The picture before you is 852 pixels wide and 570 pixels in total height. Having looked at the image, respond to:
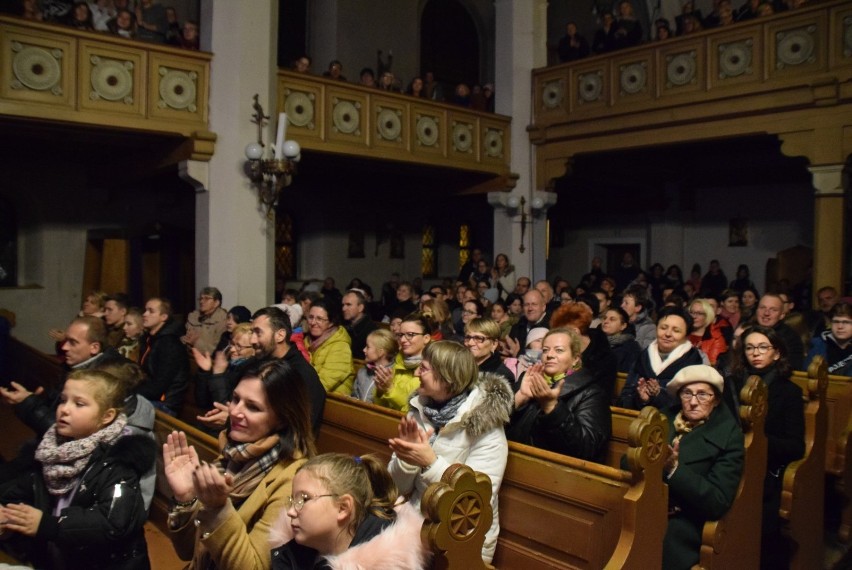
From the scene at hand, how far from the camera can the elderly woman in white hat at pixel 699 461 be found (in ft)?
10.0

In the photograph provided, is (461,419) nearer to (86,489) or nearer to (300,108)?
(86,489)

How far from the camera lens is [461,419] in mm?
2867

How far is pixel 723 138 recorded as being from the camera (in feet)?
34.7

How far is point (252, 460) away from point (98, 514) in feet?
2.04

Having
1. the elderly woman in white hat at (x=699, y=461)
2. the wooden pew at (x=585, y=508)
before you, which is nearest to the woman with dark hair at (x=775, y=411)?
the elderly woman in white hat at (x=699, y=461)

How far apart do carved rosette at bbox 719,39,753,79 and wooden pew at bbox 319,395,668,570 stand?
9037 mm

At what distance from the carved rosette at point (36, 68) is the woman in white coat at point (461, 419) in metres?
7.07

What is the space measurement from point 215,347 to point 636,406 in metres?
3.95

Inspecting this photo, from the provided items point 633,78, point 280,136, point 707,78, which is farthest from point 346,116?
point 707,78

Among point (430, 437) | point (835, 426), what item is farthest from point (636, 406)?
point (430, 437)

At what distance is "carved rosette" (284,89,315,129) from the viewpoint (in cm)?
972

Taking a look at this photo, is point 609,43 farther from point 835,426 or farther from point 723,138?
point 835,426

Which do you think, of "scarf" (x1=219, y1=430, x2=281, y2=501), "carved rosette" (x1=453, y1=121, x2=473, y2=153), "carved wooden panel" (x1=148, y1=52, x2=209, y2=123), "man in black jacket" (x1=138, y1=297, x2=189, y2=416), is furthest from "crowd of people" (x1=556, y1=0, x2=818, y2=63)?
"scarf" (x1=219, y1=430, x2=281, y2=501)

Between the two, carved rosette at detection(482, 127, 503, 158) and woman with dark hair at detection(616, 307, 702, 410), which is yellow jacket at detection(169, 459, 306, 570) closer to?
woman with dark hair at detection(616, 307, 702, 410)
